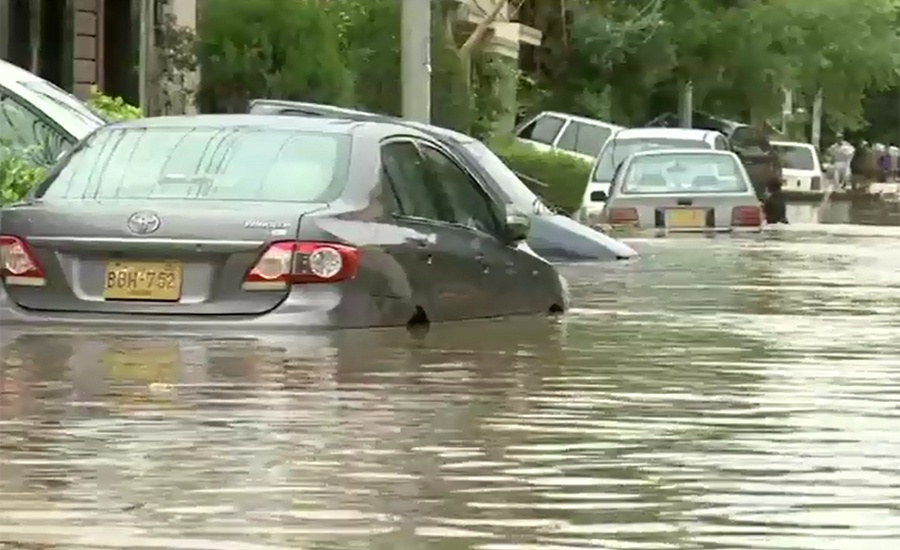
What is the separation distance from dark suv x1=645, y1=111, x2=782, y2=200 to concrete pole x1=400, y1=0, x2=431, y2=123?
11.1m

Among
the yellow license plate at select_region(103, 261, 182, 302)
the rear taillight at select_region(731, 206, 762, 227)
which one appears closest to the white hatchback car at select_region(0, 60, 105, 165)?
the yellow license plate at select_region(103, 261, 182, 302)

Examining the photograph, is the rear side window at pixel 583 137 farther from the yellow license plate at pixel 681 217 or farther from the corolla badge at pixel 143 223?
the corolla badge at pixel 143 223

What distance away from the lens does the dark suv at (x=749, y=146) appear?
41.1 m

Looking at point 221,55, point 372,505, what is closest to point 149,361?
point 372,505

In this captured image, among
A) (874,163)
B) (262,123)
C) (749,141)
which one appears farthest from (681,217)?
(874,163)

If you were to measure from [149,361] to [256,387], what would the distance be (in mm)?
1005

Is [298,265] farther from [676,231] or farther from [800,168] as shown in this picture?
[800,168]

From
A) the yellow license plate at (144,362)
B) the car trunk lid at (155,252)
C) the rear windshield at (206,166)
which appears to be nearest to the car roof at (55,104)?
the rear windshield at (206,166)

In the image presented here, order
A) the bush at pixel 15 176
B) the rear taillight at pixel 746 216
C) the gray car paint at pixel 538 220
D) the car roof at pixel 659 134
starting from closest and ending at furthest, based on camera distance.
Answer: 1. the bush at pixel 15 176
2. the gray car paint at pixel 538 220
3. the rear taillight at pixel 746 216
4. the car roof at pixel 659 134

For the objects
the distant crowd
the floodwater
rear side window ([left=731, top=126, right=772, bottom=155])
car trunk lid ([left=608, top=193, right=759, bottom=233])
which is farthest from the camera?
the distant crowd

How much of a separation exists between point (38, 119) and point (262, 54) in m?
14.4

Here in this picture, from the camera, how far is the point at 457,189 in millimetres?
14125

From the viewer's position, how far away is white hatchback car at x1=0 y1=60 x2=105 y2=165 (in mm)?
17875

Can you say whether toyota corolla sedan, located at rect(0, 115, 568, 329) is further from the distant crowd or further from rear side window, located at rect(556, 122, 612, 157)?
the distant crowd
